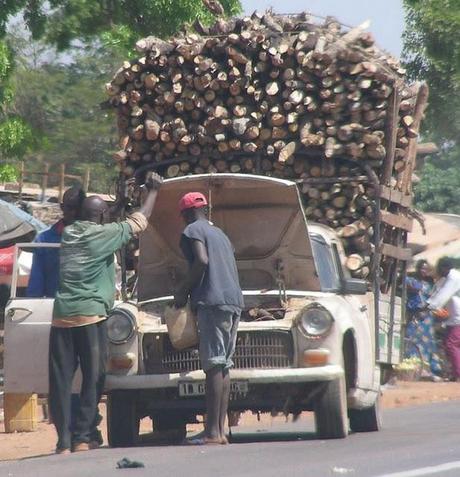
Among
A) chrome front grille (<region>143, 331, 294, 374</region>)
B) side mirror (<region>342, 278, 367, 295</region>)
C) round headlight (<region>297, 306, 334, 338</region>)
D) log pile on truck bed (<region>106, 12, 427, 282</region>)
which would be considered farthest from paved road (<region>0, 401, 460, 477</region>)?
log pile on truck bed (<region>106, 12, 427, 282</region>)

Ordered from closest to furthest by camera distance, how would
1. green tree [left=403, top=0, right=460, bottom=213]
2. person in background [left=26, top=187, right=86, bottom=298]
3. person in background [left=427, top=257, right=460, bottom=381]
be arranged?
person in background [left=26, top=187, right=86, bottom=298] → person in background [left=427, top=257, right=460, bottom=381] → green tree [left=403, top=0, right=460, bottom=213]

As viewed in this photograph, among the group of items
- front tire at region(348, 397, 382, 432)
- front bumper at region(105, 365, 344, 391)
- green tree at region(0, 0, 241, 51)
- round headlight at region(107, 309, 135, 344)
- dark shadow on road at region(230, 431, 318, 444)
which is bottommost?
dark shadow on road at region(230, 431, 318, 444)

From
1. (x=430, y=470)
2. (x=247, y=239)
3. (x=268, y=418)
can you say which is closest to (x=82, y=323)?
(x=247, y=239)

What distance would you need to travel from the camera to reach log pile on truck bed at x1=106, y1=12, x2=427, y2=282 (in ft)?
43.3

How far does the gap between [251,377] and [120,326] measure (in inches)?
43.0

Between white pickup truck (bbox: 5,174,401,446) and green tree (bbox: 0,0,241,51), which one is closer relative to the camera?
white pickup truck (bbox: 5,174,401,446)

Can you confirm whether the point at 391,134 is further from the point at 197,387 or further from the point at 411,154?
the point at 197,387

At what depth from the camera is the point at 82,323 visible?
10.3 meters

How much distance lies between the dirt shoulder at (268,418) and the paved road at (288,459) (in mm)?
1977

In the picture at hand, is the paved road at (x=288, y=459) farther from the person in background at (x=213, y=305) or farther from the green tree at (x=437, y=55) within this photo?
the green tree at (x=437, y=55)

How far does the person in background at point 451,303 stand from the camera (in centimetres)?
2059

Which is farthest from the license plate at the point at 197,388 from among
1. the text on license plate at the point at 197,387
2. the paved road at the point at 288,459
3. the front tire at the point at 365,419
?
the front tire at the point at 365,419

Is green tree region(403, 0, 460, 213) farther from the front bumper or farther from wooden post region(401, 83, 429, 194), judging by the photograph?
the front bumper

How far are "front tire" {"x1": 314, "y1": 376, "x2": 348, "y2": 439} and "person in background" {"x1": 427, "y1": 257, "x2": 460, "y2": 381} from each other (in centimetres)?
1013
